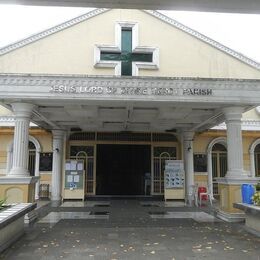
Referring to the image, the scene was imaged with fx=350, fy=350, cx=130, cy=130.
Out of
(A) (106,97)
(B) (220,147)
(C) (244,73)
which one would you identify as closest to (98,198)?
(B) (220,147)

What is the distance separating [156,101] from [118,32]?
503cm

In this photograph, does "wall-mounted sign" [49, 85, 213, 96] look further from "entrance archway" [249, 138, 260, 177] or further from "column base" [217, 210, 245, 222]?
"entrance archway" [249, 138, 260, 177]

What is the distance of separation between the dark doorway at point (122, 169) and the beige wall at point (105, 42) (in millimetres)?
4915

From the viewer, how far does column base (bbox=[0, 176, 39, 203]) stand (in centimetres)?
1013

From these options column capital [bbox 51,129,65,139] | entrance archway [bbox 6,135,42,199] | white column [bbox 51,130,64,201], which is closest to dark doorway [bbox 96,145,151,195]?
white column [bbox 51,130,64,201]

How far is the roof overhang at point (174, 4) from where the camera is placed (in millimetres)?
4797

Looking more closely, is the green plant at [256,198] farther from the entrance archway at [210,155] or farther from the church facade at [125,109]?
the entrance archway at [210,155]

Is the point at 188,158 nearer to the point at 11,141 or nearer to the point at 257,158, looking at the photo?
the point at 257,158

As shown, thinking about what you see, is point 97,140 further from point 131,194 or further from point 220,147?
point 220,147

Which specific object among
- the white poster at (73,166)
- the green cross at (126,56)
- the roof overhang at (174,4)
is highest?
the green cross at (126,56)

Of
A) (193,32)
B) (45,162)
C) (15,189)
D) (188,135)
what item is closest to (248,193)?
(15,189)

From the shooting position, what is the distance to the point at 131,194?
18141 mm

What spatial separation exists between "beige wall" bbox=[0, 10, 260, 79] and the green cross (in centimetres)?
44

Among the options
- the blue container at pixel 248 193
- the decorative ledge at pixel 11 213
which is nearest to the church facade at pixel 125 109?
the blue container at pixel 248 193
